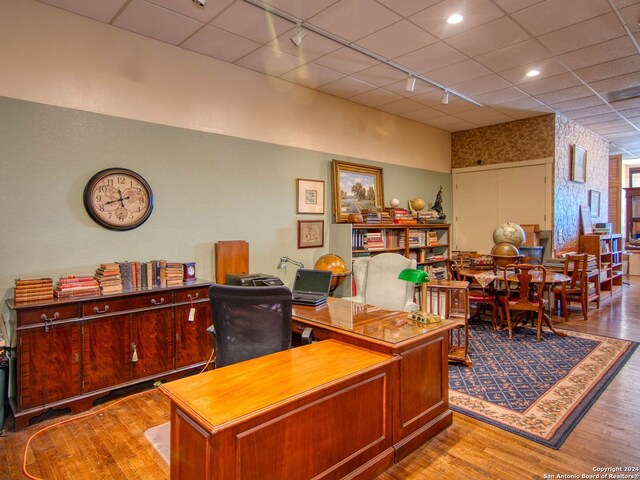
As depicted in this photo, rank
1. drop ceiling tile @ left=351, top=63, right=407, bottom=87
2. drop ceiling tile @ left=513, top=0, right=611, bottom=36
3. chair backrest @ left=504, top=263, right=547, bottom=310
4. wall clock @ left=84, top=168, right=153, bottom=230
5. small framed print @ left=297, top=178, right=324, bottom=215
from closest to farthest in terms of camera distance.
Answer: drop ceiling tile @ left=513, top=0, right=611, bottom=36
wall clock @ left=84, top=168, right=153, bottom=230
drop ceiling tile @ left=351, top=63, right=407, bottom=87
chair backrest @ left=504, top=263, right=547, bottom=310
small framed print @ left=297, top=178, right=324, bottom=215

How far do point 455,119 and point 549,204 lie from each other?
6.95 feet

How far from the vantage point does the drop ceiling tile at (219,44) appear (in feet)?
12.1

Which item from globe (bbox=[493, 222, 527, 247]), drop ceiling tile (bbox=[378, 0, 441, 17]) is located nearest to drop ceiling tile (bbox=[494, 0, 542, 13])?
drop ceiling tile (bbox=[378, 0, 441, 17])

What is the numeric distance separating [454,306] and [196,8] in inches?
151

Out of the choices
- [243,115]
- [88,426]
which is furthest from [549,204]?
[88,426]

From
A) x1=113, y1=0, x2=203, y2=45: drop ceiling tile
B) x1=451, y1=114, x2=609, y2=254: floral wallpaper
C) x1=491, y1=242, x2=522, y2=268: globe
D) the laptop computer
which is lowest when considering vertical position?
the laptop computer

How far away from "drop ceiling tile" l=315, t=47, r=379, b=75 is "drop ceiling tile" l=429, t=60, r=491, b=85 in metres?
0.90

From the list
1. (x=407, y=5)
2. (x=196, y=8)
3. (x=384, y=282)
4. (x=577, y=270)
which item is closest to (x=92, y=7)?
(x=196, y=8)

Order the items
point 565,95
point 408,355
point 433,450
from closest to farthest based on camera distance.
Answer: point 408,355 < point 433,450 < point 565,95

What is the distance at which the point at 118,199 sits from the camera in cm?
357

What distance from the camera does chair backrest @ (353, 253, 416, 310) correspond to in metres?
3.65

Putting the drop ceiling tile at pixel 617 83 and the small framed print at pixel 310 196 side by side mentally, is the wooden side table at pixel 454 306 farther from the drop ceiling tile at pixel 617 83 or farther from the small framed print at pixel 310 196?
the drop ceiling tile at pixel 617 83

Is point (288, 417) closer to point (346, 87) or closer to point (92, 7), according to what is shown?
point (92, 7)

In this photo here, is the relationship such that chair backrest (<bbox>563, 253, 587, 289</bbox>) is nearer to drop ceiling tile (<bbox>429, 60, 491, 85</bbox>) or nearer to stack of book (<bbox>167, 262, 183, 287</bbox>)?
drop ceiling tile (<bbox>429, 60, 491, 85</bbox>)
